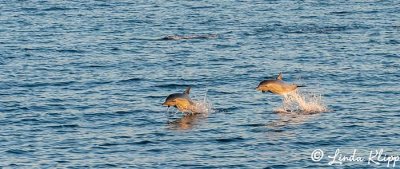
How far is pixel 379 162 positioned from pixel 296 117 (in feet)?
28.1

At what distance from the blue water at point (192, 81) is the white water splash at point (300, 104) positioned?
0.52 m

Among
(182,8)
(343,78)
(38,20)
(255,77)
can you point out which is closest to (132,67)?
(255,77)

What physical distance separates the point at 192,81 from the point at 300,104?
9299 mm

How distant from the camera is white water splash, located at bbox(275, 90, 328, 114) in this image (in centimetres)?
5188

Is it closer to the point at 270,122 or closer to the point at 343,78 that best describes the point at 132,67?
the point at 343,78

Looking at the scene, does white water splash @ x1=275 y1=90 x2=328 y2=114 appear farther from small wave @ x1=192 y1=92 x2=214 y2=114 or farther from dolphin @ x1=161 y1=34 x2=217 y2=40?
dolphin @ x1=161 y1=34 x2=217 y2=40

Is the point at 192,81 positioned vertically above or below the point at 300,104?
below

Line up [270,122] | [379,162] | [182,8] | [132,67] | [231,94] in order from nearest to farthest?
[379,162] < [270,122] < [231,94] < [132,67] < [182,8]

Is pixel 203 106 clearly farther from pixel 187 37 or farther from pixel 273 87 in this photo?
pixel 187 37

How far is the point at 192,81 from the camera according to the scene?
59969mm

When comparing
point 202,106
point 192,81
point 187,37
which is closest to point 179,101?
point 202,106

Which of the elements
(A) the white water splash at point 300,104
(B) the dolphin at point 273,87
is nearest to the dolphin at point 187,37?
(A) the white water splash at point 300,104

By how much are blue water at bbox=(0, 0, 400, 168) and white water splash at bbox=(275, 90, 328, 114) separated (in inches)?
20.3

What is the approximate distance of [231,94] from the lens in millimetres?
56031
